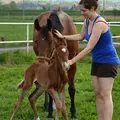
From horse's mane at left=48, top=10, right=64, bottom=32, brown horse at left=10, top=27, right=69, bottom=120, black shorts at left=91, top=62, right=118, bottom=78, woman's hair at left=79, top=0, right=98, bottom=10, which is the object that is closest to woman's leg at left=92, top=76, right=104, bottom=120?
black shorts at left=91, top=62, right=118, bottom=78

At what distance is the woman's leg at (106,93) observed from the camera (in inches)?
208

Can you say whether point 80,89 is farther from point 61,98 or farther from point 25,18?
point 25,18

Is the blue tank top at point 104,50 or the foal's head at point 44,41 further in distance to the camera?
the foal's head at point 44,41

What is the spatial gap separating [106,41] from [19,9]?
1184 inches

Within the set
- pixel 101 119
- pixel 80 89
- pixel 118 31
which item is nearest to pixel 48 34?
pixel 101 119

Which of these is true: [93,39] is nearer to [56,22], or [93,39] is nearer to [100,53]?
[100,53]

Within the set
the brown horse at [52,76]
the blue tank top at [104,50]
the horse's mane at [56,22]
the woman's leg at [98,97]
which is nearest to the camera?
A: the blue tank top at [104,50]

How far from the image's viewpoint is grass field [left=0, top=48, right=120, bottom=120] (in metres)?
7.14

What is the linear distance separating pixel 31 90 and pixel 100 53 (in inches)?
166

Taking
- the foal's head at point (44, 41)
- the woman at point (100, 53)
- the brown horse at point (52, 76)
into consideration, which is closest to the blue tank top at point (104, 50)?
the woman at point (100, 53)

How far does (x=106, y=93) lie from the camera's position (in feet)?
17.5

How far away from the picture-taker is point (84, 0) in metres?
5.09

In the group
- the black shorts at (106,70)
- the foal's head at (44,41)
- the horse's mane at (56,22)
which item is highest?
the horse's mane at (56,22)

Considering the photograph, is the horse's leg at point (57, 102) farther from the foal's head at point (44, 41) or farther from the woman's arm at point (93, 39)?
the woman's arm at point (93, 39)
